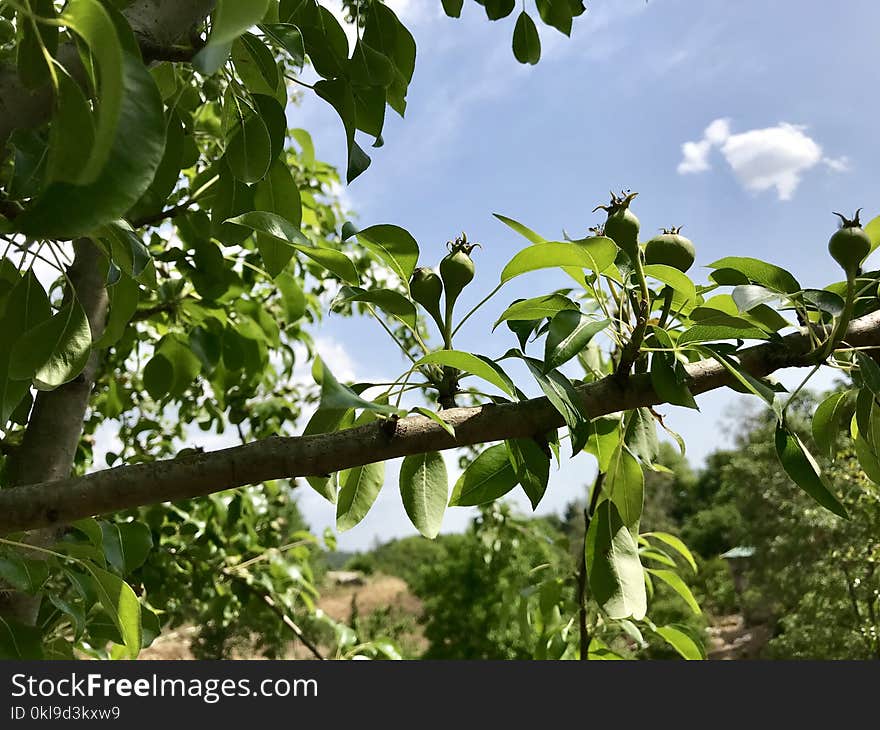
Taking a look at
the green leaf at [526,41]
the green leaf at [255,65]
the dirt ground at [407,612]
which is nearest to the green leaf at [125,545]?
the green leaf at [255,65]

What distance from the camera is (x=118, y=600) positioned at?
66 centimetres

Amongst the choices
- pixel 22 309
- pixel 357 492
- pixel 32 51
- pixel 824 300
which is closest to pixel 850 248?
pixel 824 300

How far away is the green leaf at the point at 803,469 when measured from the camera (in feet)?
1.64

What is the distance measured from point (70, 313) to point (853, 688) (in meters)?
0.95

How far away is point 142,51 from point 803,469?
1.86ft

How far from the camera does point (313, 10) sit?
0.76m

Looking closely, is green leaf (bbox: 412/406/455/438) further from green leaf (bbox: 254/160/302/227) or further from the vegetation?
green leaf (bbox: 254/160/302/227)

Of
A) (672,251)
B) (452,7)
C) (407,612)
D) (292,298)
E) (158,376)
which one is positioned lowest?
(672,251)

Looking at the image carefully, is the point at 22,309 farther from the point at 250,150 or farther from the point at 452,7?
the point at 452,7

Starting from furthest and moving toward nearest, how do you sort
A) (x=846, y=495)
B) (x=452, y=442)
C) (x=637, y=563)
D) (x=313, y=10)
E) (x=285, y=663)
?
(x=846, y=495) < (x=285, y=663) < (x=313, y=10) < (x=637, y=563) < (x=452, y=442)

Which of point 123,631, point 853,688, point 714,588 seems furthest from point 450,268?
point 714,588

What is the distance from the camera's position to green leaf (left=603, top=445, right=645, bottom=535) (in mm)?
636

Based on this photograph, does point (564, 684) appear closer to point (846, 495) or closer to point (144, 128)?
point (144, 128)

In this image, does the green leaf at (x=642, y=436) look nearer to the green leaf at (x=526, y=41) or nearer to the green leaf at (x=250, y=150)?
the green leaf at (x=250, y=150)
